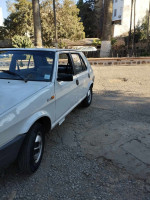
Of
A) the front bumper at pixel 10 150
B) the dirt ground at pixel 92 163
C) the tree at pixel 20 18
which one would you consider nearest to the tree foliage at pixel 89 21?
the tree at pixel 20 18

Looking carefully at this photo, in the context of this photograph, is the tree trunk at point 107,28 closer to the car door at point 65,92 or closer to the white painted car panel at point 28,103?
the car door at point 65,92

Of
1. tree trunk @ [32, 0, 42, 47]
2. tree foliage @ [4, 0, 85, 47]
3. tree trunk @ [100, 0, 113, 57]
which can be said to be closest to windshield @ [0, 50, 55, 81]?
tree trunk @ [32, 0, 42, 47]

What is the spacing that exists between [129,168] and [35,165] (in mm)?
1410

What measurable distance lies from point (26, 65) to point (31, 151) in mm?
1762

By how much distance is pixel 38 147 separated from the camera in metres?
2.74

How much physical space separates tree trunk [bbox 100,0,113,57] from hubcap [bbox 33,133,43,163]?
16.4 meters

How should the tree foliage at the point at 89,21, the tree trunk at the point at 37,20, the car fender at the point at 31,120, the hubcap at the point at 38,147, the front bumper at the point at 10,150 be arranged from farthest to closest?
the tree foliage at the point at 89,21 → the tree trunk at the point at 37,20 → the hubcap at the point at 38,147 → the car fender at the point at 31,120 → the front bumper at the point at 10,150

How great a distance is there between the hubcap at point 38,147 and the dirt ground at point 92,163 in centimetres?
21

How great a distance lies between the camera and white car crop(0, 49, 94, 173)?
7.07 feet

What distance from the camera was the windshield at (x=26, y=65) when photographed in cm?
321

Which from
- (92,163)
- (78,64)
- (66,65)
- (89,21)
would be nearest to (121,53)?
(78,64)

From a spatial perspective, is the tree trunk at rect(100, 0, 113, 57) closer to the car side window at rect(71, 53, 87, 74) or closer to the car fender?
the car side window at rect(71, 53, 87, 74)

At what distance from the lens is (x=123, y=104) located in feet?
19.3

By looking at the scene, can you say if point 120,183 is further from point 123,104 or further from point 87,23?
point 87,23
